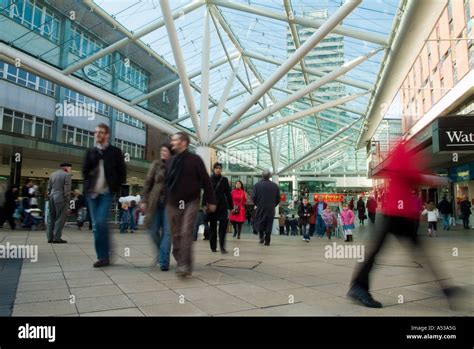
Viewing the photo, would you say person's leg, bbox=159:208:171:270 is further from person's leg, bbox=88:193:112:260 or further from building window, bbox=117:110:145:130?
building window, bbox=117:110:145:130

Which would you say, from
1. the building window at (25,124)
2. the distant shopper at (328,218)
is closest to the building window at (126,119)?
the building window at (25,124)

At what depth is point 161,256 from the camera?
497cm

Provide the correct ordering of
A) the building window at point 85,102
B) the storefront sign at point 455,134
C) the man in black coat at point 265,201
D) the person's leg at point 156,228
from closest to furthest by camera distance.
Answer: the person's leg at point 156,228 → the man in black coat at point 265,201 → the storefront sign at point 455,134 → the building window at point 85,102

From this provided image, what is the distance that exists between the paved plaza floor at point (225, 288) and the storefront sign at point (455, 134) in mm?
7685

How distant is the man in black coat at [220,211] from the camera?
7062mm

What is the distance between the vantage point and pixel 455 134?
1247 centimetres

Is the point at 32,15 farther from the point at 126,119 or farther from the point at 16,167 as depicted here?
the point at 126,119

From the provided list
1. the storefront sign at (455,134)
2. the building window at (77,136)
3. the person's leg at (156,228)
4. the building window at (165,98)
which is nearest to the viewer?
the person's leg at (156,228)

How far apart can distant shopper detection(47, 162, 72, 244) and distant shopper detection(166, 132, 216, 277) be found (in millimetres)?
4575

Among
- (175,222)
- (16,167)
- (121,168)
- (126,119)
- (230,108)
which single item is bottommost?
(175,222)

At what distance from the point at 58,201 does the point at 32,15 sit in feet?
26.7

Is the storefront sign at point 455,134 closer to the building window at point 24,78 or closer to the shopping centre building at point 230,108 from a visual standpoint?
the shopping centre building at point 230,108

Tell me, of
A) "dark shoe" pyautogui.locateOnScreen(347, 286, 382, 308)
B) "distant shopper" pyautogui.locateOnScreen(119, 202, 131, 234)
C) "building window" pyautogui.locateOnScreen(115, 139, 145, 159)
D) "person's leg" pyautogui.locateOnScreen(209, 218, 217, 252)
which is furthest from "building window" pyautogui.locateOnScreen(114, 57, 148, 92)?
"dark shoe" pyautogui.locateOnScreen(347, 286, 382, 308)


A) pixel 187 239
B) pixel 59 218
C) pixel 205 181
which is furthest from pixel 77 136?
pixel 187 239
